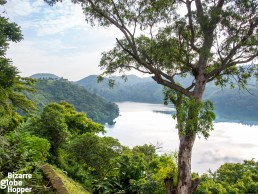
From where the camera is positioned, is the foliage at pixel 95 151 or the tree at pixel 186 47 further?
the foliage at pixel 95 151

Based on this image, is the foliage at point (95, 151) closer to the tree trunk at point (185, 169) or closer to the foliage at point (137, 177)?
the foliage at point (137, 177)

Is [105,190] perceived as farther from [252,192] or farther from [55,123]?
[252,192]

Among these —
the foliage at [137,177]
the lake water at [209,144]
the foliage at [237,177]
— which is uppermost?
the foliage at [137,177]

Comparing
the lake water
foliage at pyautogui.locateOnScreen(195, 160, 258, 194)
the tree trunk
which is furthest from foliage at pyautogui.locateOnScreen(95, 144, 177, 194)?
the lake water

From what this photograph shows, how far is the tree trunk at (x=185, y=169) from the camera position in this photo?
7684 mm

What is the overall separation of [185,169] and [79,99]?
87.0 m

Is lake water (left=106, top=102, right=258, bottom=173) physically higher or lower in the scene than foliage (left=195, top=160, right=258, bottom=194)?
lower

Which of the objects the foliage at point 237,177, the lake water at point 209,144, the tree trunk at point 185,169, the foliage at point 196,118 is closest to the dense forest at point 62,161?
the foliage at point 237,177

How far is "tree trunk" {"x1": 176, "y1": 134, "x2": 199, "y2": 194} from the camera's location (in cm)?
768

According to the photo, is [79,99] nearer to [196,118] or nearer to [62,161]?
[62,161]

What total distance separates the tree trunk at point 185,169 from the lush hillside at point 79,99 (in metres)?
76.9

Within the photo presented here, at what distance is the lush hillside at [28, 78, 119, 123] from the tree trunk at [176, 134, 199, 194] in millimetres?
76893

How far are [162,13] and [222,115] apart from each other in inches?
4448

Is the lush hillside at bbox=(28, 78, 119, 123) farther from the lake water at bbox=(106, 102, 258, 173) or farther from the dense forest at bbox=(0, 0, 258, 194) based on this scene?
the dense forest at bbox=(0, 0, 258, 194)
